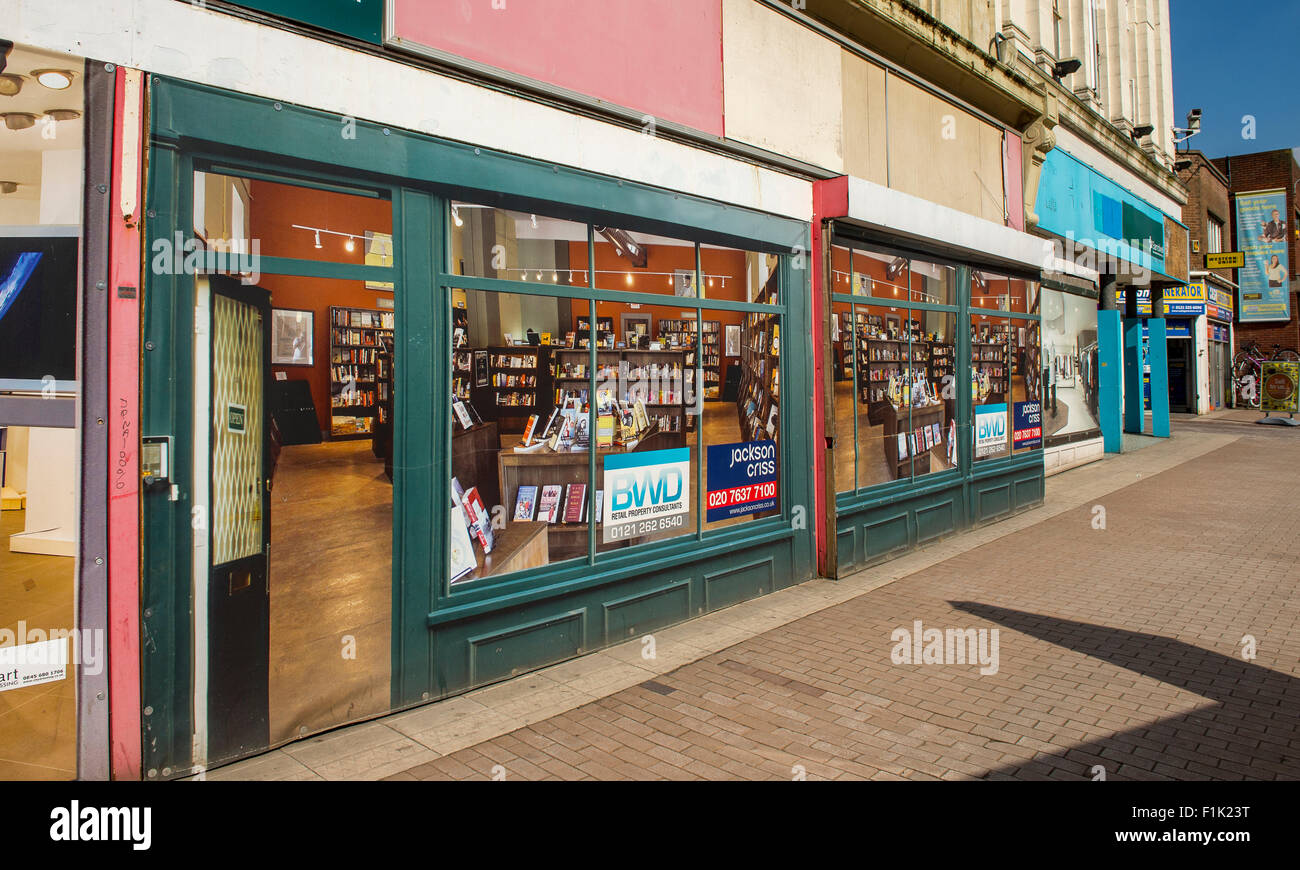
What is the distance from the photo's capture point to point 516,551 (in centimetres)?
525

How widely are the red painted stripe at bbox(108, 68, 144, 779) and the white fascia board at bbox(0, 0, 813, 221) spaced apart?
0.23 meters

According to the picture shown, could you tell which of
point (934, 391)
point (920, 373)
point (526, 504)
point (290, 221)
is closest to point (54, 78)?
point (290, 221)

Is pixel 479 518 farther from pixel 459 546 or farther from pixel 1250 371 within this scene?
pixel 1250 371

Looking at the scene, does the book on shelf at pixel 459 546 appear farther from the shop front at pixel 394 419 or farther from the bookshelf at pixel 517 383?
the bookshelf at pixel 517 383

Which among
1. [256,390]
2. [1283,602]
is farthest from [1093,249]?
[256,390]

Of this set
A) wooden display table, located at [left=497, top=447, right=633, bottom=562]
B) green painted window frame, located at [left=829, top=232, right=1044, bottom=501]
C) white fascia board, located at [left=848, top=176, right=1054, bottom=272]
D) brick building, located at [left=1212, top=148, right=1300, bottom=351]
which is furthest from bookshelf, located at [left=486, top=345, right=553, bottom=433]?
brick building, located at [left=1212, top=148, right=1300, bottom=351]

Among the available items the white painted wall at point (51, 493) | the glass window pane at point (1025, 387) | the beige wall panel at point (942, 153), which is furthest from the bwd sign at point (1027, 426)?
the white painted wall at point (51, 493)

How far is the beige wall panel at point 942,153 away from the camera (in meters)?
8.89

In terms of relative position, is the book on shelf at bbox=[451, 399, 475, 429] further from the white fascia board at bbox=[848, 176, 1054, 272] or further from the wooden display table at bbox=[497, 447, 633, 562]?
the white fascia board at bbox=[848, 176, 1054, 272]

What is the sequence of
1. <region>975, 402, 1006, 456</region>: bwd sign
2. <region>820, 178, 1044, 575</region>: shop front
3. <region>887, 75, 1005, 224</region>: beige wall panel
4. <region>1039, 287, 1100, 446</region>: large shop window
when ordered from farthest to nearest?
<region>1039, 287, 1100, 446</region>: large shop window
<region>975, 402, 1006, 456</region>: bwd sign
<region>887, 75, 1005, 224</region>: beige wall panel
<region>820, 178, 1044, 575</region>: shop front

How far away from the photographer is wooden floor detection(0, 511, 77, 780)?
3555 millimetres

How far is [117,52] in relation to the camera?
3543mm

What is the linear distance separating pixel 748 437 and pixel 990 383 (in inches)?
212
